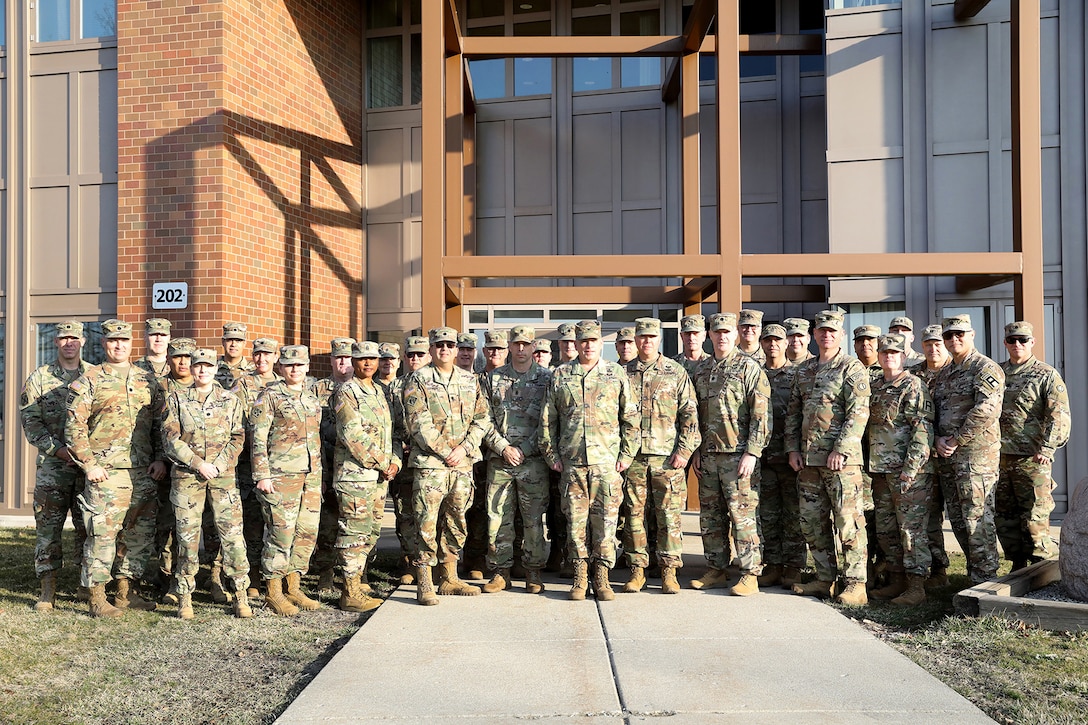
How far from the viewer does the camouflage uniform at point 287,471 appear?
5.78 meters

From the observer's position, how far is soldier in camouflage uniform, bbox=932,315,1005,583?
5809 millimetres

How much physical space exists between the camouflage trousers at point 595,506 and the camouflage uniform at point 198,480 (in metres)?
2.32

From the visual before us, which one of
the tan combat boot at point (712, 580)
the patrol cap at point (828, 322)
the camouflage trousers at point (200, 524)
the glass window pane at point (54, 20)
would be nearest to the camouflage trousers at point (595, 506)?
the tan combat boot at point (712, 580)

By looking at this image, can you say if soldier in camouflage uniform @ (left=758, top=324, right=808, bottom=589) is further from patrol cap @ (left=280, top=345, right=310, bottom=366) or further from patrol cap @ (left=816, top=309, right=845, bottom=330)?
patrol cap @ (left=280, top=345, right=310, bottom=366)

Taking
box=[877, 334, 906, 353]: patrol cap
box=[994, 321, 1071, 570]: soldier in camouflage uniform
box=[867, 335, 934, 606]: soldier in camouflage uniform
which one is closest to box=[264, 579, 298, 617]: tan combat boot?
box=[867, 335, 934, 606]: soldier in camouflage uniform

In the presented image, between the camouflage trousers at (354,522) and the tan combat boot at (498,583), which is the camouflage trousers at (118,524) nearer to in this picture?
the camouflage trousers at (354,522)

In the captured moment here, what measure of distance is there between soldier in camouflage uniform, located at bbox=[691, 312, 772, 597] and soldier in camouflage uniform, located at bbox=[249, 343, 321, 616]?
283cm

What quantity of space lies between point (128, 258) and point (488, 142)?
519 cm

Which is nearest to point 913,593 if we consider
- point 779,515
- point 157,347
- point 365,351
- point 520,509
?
point 779,515

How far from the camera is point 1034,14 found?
27.3 ft

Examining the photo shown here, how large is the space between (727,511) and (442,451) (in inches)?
84.6

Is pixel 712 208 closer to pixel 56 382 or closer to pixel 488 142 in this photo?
pixel 488 142

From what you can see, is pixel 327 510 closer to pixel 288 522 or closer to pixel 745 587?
pixel 288 522

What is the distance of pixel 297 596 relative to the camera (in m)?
5.98
